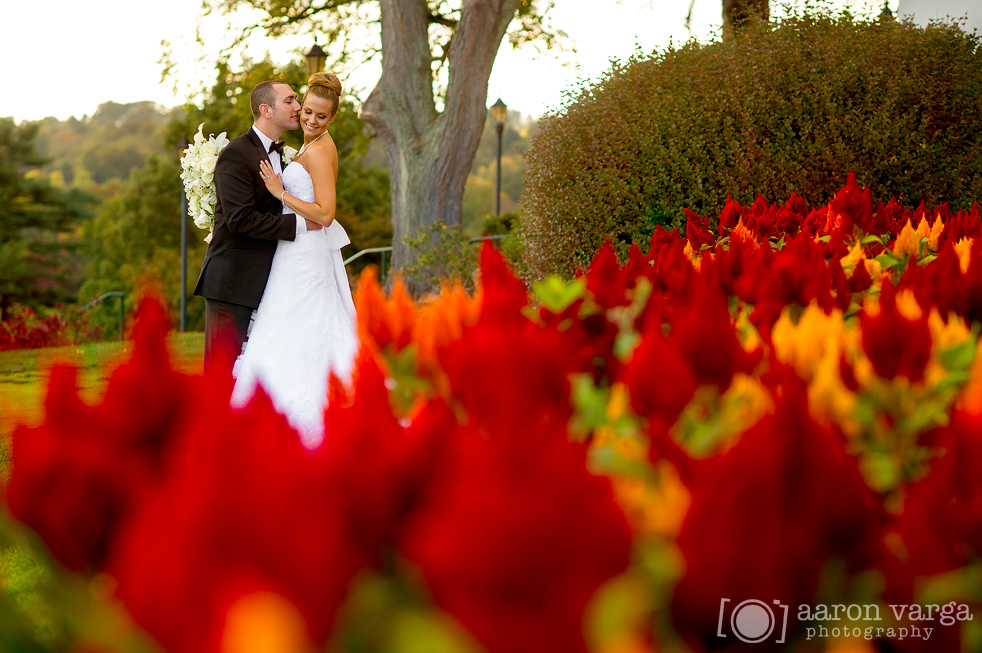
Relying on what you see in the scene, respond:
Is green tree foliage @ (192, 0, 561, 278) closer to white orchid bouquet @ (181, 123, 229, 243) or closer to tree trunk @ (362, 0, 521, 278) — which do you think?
tree trunk @ (362, 0, 521, 278)

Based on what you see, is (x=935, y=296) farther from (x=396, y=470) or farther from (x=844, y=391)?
(x=396, y=470)

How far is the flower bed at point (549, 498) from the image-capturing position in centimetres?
62

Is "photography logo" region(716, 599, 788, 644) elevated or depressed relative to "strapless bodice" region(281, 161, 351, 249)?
depressed

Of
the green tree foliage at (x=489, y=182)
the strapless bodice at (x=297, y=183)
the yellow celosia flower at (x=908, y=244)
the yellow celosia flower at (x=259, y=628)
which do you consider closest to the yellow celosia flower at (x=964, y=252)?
the yellow celosia flower at (x=908, y=244)

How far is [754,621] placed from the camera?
789 mm

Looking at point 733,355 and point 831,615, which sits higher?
point 733,355

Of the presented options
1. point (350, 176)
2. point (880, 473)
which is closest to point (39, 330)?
point (880, 473)

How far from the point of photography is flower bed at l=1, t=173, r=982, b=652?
0.62 meters

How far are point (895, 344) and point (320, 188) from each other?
5.01 metres

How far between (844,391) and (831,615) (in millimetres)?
527

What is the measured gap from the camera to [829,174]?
9.51m

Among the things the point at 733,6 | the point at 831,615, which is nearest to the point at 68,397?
the point at 831,615

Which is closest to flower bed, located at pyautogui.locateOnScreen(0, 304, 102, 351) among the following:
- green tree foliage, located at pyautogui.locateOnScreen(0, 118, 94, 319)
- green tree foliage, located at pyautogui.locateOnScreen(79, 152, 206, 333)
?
green tree foliage, located at pyautogui.locateOnScreen(0, 118, 94, 319)

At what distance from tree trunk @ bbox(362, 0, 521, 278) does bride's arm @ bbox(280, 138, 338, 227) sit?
8.56 meters
